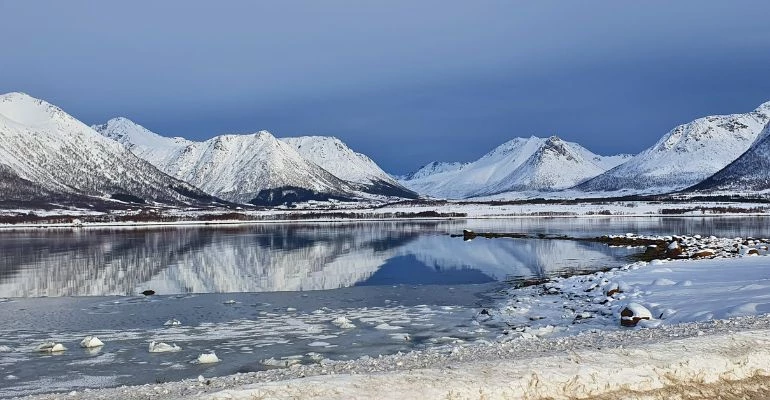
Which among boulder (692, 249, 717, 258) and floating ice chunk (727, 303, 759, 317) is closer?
floating ice chunk (727, 303, 759, 317)

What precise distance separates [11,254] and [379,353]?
198 feet

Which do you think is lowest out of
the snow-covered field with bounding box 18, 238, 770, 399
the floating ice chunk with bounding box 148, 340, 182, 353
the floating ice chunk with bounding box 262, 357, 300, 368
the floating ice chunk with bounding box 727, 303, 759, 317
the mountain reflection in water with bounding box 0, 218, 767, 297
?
the mountain reflection in water with bounding box 0, 218, 767, 297

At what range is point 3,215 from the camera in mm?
191875

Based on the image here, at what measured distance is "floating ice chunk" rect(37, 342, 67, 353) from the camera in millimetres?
22359

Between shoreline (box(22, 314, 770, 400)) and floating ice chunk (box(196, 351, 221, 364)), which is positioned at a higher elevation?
shoreline (box(22, 314, 770, 400))

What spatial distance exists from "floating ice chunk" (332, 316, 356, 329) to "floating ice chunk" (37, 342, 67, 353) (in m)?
9.70

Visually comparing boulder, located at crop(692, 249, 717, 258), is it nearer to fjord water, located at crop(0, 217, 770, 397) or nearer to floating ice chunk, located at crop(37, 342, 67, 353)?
fjord water, located at crop(0, 217, 770, 397)

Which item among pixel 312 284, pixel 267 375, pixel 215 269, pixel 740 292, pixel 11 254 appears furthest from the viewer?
pixel 11 254

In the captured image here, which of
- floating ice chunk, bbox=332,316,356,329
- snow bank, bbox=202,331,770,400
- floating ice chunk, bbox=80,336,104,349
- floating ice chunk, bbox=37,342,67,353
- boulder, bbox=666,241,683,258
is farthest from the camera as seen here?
boulder, bbox=666,241,683,258

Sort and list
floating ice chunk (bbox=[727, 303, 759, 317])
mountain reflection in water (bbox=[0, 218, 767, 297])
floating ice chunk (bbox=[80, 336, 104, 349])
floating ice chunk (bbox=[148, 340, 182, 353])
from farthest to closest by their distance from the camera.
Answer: mountain reflection in water (bbox=[0, 218, 767, 297]), floating ice chunk (bbox=[727, 303, 759, 317]), floating ice chunk (bbox=[80, 336, 104, 349]), floating ice chunk (bbox=[148, 340, 182, 353])

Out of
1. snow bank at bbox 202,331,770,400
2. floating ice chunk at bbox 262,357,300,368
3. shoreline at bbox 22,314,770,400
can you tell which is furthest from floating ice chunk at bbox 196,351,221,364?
snow bank at bbox 202,331,770,400

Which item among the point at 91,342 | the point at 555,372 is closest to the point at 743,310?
the point at 555,372

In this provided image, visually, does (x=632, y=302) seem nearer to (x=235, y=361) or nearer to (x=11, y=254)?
(x=235, y=361)

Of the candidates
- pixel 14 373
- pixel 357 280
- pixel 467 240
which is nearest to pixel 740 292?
pixel 357 280
